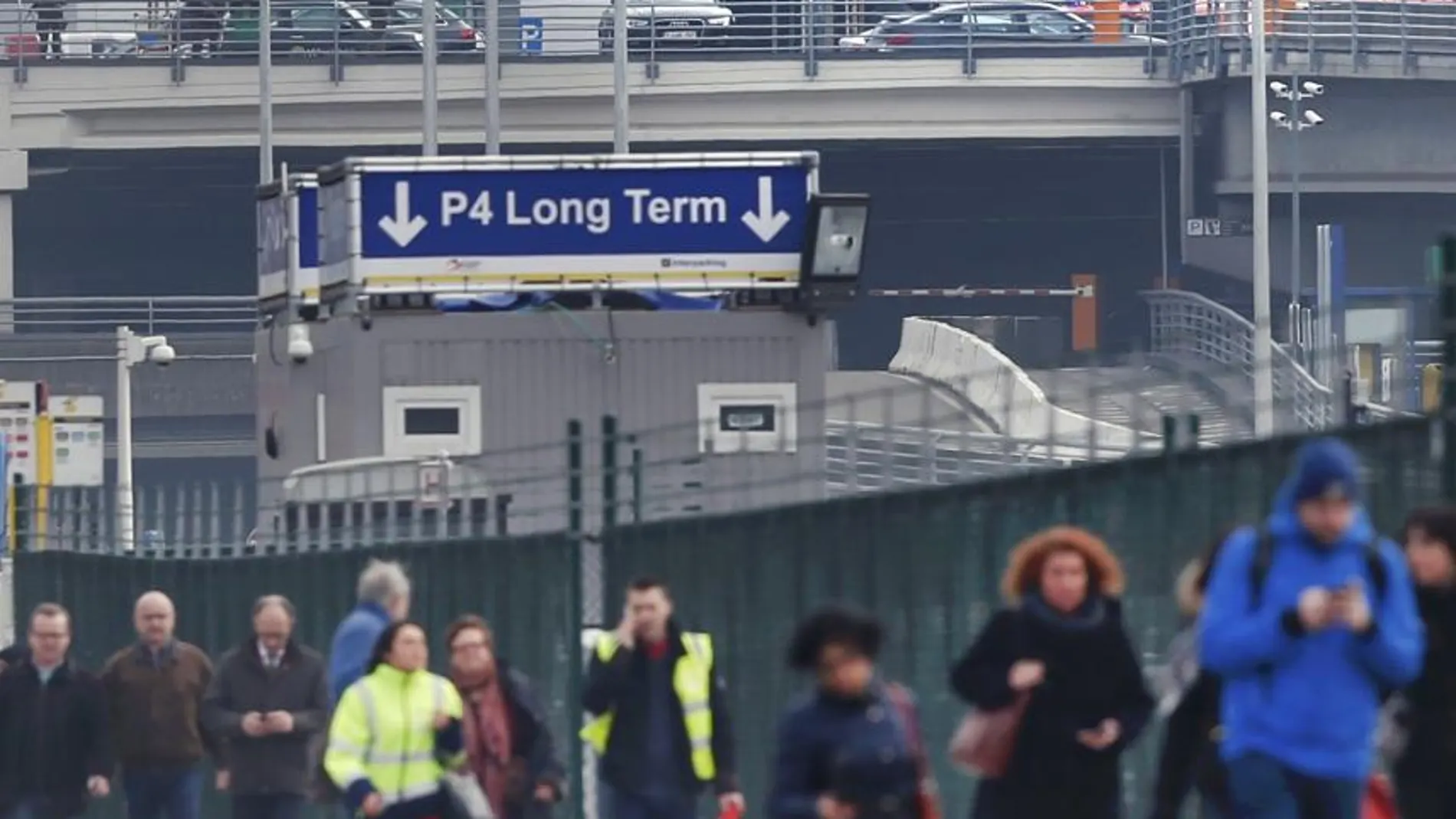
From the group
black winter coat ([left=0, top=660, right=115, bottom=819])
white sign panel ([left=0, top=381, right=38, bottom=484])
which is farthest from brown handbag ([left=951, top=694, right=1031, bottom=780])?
white sign panel ([left=0, top=381, right=38, bottom=484])

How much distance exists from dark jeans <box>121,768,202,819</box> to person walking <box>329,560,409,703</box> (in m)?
3.03

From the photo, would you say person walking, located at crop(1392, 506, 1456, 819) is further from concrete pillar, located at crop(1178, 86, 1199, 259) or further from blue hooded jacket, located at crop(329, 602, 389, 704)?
concrete pillar, located at crop(1178, 86, 1199, 259)

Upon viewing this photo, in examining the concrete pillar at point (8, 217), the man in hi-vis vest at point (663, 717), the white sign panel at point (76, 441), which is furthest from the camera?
the concrete pillar at point (8, 217)

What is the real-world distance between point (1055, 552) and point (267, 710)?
6.67 metres

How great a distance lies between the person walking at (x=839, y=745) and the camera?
30.2ft

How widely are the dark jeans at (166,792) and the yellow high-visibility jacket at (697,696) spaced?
4430 mm

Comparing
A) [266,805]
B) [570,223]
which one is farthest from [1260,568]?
[570,223]

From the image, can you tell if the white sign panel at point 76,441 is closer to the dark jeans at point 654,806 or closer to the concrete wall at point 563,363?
the concrete wall at point 563,363

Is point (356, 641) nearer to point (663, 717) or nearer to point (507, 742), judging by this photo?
point (507, 742)

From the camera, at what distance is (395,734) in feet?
40.7

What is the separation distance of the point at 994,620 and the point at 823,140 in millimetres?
47949

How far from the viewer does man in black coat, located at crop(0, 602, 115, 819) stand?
16.3 m

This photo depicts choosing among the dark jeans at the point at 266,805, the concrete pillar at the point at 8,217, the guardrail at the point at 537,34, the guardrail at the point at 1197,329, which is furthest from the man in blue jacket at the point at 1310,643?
the concrete pillar at the point at 8,217

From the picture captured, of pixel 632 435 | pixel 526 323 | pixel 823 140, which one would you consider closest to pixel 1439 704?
pixel 632 435
